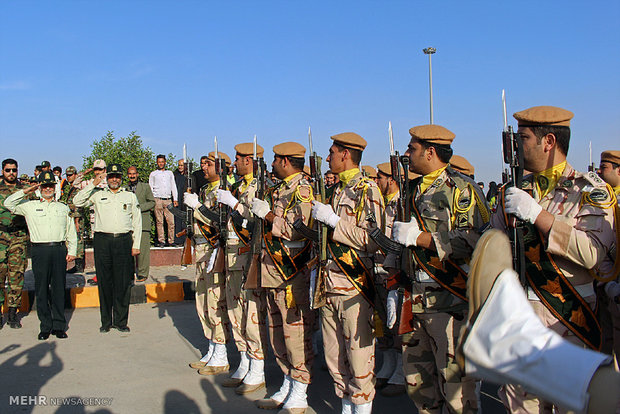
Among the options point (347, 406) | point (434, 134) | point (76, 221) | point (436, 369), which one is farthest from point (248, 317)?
point (76, 221)

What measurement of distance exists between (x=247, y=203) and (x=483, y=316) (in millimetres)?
4739

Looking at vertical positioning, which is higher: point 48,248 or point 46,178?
point 46,178

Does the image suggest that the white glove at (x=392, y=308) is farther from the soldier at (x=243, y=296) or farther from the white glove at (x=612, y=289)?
the soldier at (x=243, y=296)

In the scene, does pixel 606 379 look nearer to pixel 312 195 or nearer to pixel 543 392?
pixel 543 392

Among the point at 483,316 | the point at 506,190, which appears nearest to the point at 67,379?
the point at 506,190

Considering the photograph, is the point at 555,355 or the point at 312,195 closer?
the point at 555,355

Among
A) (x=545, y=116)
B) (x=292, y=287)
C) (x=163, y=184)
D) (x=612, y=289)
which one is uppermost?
(x=545, y=116)

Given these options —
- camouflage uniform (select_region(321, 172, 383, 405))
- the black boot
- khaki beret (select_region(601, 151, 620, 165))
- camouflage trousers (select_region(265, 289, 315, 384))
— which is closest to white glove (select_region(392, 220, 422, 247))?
camouflage uniform (select_region(321, 172, 383, 405))

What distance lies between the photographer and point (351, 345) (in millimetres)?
4379

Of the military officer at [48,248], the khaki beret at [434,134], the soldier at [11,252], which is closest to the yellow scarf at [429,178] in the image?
the khaki beret at [434,134]

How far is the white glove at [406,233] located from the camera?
146 inches

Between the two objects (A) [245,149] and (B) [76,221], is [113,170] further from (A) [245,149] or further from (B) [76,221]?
(B) [76,221]

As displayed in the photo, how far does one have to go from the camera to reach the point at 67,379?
593cm

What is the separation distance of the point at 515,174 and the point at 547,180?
0.73 ft
